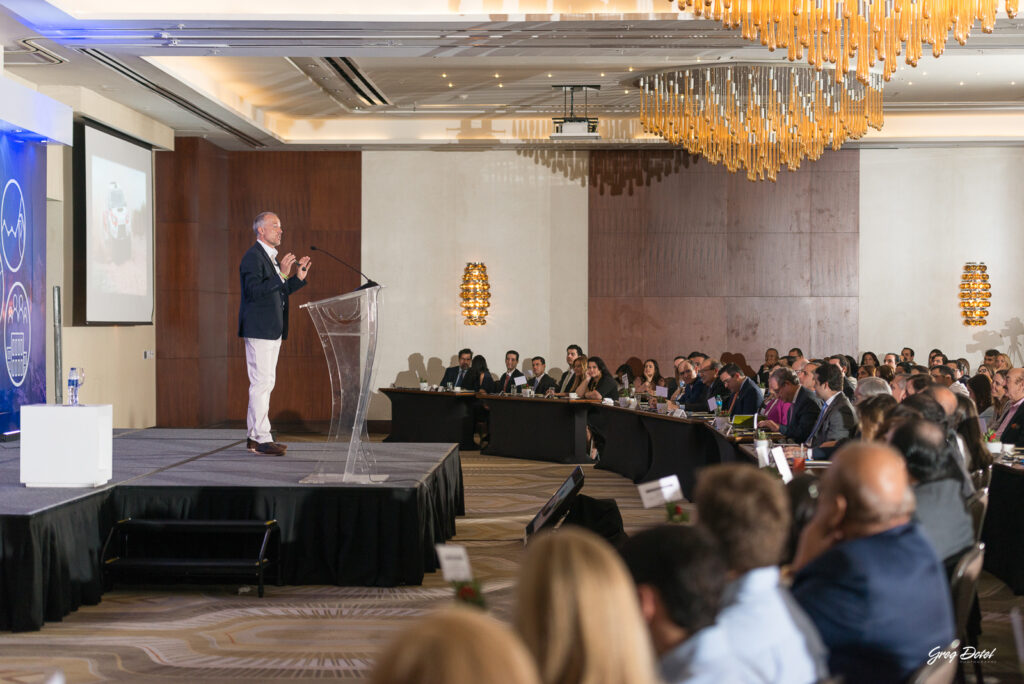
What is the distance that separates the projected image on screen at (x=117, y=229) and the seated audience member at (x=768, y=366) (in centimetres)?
724

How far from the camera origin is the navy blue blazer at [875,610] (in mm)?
2455

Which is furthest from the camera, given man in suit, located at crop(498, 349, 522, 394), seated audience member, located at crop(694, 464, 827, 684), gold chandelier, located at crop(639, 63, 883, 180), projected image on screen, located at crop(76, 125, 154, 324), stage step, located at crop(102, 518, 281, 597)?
man in suit, located at crop(498, 349, 522, 394)

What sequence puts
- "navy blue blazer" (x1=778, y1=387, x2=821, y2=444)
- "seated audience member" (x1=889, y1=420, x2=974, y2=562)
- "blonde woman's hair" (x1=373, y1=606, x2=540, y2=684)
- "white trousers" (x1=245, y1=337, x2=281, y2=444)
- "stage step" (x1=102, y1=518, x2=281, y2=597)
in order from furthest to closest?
"navy blue blazer" (x1=778, y1=387, x2=821, y2=444) < "white trousers" (x1=245, y1=337, x2=281, y2=444) < "stage step" (x1=102, y1=518, x2=281, y2=597) < "seated audience member" (x1=889, y1=420, x2=974, y2=562) < "blonde woman's hair" (x1=373, y1=606, x2=540, y2=684)

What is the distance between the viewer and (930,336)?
45.9ft

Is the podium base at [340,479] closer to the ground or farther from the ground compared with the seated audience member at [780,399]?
closer to the ground

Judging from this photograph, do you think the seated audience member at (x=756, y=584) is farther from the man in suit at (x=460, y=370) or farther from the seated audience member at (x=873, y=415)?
the man in suit at (x=460, y=370)

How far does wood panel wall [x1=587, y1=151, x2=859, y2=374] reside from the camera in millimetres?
14070

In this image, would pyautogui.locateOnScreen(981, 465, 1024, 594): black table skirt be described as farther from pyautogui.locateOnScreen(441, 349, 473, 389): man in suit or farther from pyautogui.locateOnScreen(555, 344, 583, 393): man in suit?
pyautogui.locateOnScreen(441, 349, 473, 389): man in suit

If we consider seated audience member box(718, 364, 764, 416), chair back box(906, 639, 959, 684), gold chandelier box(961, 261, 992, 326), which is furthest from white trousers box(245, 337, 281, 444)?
gold chandelier box(961, 261, 992, 326)

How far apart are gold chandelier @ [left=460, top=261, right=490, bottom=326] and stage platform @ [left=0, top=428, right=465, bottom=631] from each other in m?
7.28

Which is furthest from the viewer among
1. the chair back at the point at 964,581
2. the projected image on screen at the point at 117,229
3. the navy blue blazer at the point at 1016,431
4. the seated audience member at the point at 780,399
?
the projected image on screen at the point at 117,229

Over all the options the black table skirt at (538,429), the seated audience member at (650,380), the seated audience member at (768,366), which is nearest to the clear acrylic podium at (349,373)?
the black table skirt at (538,429)

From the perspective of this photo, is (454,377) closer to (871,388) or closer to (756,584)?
(871,388)

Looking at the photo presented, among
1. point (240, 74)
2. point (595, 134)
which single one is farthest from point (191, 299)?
point (595, 134)
